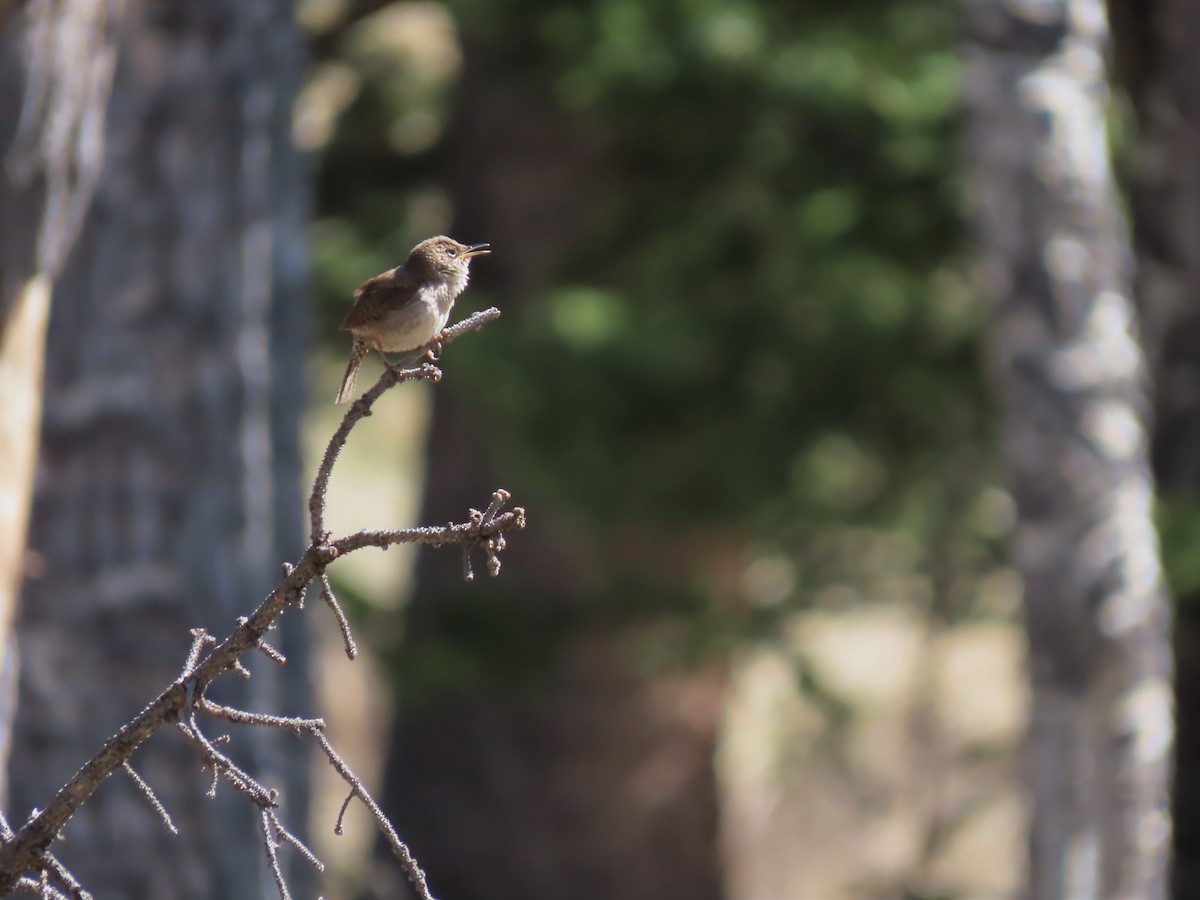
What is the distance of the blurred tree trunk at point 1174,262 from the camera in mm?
5930

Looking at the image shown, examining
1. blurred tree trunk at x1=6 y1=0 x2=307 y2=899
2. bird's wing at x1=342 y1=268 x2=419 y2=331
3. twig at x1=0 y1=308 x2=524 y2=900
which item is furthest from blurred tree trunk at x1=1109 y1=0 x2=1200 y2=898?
twig at x1=0 y1=308 x2=524 y2=900

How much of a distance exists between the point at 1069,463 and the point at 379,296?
277 centimetres

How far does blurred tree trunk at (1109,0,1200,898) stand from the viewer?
5.93 metres

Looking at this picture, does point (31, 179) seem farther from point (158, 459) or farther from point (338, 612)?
point (338, 612)

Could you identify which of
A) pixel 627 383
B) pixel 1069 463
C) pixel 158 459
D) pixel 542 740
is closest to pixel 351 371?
pixel 158 459

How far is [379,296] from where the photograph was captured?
7.90 feet

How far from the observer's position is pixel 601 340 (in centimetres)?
559

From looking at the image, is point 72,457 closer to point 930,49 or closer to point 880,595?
point 930,49

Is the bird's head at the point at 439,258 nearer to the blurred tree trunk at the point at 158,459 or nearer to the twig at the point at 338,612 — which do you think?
the twig at the point at 338,612

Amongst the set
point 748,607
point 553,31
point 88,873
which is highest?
point 553,31

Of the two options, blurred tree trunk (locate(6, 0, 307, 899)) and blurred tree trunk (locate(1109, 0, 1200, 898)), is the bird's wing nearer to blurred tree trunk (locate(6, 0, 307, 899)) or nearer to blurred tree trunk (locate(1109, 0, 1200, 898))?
blurred tree trunk (locate(6, 0, 307, 899))

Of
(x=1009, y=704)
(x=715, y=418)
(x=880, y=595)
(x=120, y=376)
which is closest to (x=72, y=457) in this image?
(x=120, y=376)

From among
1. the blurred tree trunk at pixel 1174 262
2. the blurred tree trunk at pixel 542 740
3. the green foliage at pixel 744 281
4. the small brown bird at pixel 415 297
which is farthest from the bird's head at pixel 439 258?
the blurred tree trunk at pixel 542 740

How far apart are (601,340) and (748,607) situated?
2.10 m
